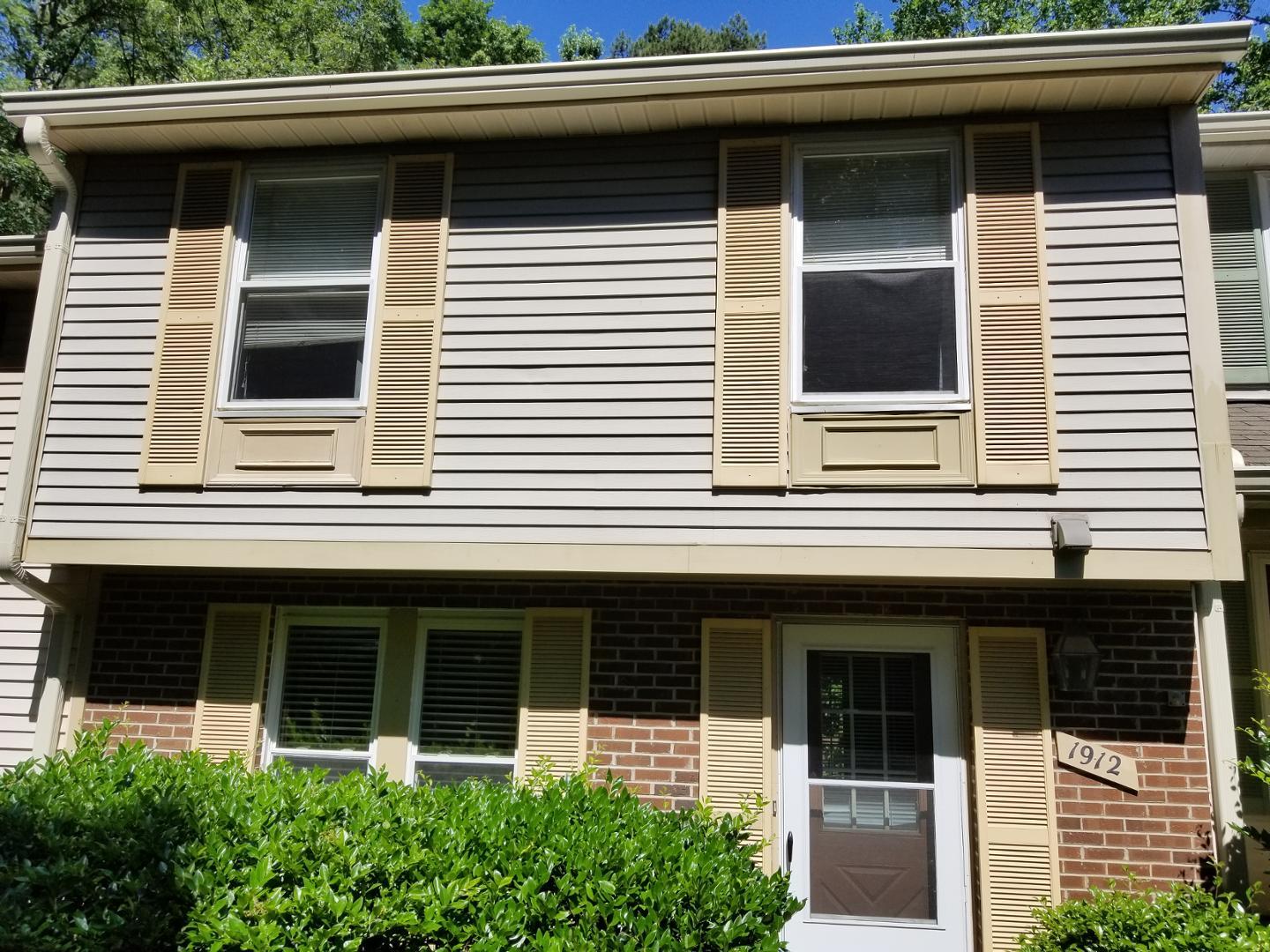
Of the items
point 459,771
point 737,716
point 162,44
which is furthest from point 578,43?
point 737,716

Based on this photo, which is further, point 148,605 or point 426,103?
point 148,605

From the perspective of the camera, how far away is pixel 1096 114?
5250 millimetres

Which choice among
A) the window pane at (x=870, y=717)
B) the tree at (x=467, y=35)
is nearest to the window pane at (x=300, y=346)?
the window pane at (x=870, y=717)

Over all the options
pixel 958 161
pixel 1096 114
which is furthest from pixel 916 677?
pixel 1096 114

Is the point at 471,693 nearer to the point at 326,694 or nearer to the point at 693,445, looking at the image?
the point at 326,694

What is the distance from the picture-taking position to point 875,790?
17.0 feet

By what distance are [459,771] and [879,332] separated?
11.6 ft

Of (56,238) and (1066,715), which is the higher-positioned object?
(56,238)

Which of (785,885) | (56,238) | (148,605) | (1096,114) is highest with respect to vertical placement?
(1096,114)

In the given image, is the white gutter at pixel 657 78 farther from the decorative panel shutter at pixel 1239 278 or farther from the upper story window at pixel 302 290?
the decorative panel shutter at pixel 1239 278

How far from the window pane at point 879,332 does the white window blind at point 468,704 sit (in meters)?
2.45

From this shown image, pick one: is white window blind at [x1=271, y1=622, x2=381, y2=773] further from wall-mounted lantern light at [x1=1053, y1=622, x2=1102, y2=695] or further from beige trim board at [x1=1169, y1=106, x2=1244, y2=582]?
beige trim board at [x1=1169, y1=106, x2=1244, y2=582]

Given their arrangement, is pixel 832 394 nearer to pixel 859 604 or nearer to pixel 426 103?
pixel 859 604

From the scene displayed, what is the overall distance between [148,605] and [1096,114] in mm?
6354
